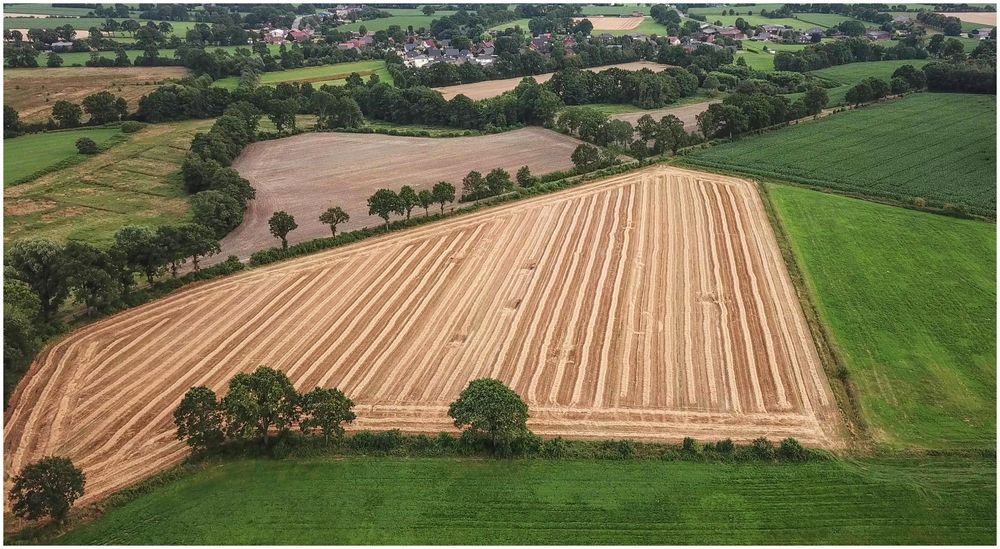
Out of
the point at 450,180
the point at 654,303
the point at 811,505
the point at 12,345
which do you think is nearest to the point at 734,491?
the point at 811,505

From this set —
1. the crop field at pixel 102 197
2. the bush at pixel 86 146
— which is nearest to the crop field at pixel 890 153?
the crop field at pixel 102 197

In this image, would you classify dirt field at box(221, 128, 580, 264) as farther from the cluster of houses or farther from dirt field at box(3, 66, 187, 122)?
the cluster of houses

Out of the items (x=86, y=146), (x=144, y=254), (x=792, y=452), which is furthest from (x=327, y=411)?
(x=86, y=146)

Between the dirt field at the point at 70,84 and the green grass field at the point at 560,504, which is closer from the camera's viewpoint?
the green grass field at the point at 560,504

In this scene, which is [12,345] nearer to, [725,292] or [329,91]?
[725,292]

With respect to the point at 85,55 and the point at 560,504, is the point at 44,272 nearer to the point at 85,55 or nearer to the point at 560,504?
the point at 560,504

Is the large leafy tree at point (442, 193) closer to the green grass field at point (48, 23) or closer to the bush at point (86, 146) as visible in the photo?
the bush at point (86, 146)
